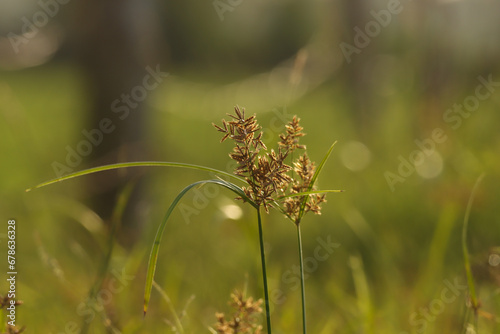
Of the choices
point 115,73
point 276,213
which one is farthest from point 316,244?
point 115,73

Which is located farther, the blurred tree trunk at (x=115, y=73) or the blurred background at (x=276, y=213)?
the blurred tree trunk at (x=115, y=73)

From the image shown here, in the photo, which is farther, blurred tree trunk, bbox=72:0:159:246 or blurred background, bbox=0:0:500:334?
blurred tree trunk, bbox=72:0:159:246

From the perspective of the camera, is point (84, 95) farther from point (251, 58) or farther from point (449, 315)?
point (251, 58)

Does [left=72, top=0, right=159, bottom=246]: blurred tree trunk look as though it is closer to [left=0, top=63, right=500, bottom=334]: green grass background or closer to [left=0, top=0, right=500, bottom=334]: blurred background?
[left=0, top=0, right=500, bottom=334]: blurred background

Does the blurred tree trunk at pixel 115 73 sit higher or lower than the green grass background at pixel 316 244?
higher

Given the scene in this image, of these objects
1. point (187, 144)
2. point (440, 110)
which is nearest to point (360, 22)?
point (440, 110)

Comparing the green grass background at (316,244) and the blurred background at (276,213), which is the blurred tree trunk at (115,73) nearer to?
the blurred background at (276,213)

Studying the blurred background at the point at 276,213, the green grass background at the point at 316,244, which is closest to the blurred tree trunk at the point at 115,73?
the blurred background at the point at 276,213

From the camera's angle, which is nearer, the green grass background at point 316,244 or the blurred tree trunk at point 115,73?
the green grass background at point 316,244

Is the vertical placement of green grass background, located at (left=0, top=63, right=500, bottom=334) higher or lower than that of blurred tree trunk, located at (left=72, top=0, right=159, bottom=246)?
lower

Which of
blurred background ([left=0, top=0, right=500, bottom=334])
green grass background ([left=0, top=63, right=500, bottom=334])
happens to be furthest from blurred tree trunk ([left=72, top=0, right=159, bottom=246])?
green grass background ([left=0, top=63, right=500, bottom=334])
